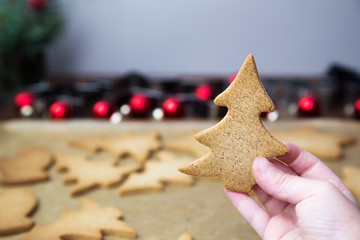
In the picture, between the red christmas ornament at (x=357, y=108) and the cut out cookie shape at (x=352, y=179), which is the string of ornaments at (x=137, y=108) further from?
the cut out cookie shape at (x=352, y=179)

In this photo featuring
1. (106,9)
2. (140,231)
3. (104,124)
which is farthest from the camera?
(106,9)

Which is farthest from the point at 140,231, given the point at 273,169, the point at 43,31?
the point at 43,31

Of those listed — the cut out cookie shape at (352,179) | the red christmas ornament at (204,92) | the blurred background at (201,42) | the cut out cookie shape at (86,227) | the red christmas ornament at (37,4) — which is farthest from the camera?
the blurred background at (201,42)

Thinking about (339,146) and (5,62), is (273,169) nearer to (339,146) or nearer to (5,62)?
(339,146)

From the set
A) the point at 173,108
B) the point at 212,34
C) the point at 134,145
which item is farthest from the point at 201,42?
the point at 134,145

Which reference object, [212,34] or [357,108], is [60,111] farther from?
[357,108]

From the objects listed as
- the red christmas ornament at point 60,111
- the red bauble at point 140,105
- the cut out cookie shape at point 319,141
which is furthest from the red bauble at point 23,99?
the cut out cookie shape at point 319,141

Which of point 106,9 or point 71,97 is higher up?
point 106,9
